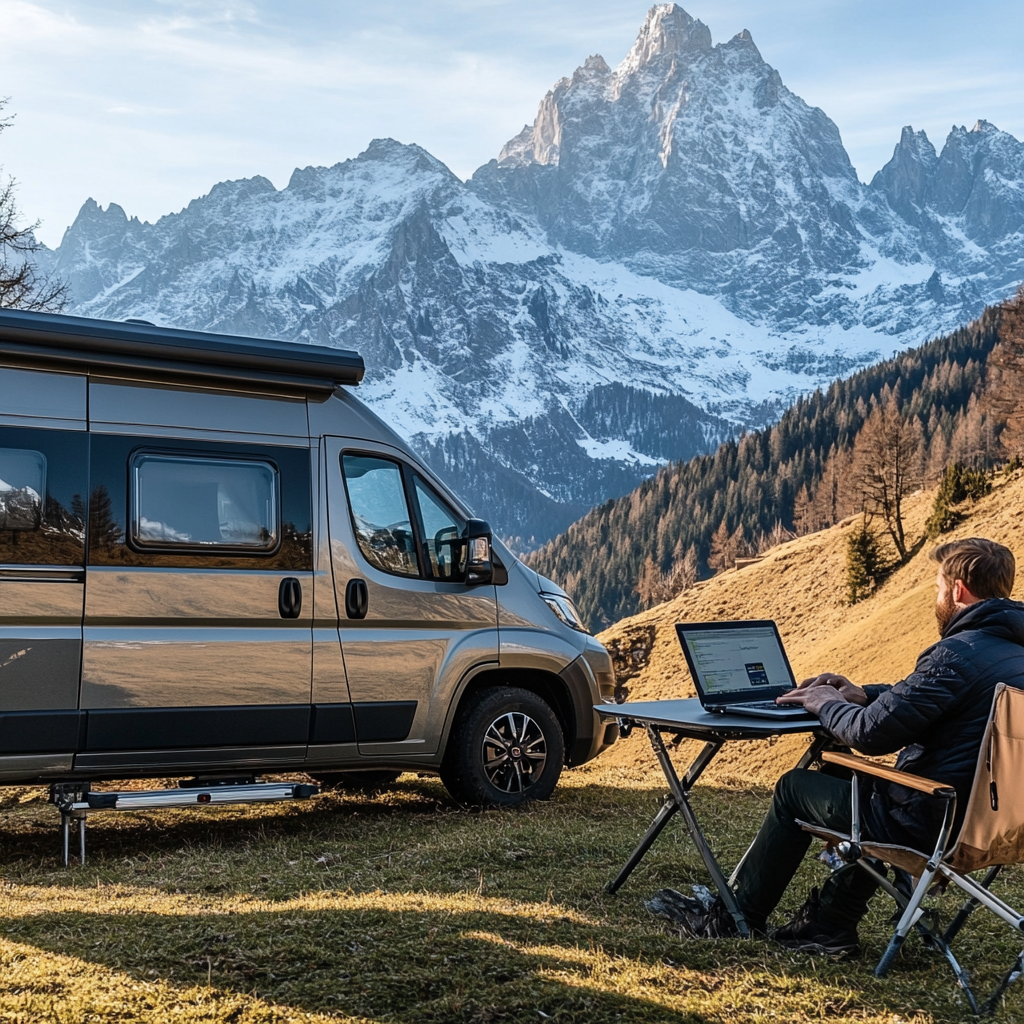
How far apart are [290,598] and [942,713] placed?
4.69 metres

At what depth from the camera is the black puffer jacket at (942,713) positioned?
4.62m

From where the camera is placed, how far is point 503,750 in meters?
8.98

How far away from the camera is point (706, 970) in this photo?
4.73 m

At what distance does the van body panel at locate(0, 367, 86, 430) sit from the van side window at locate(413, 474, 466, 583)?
8.22 feet

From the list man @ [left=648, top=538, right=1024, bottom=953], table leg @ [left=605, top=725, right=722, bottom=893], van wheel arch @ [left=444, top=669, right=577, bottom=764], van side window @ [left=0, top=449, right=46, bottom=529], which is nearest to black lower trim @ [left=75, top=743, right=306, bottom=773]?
van wheel arch @ [left=444, top=669, right=577, bottom=764]

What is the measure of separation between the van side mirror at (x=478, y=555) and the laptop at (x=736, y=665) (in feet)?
9.56

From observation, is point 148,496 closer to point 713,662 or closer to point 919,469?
point 713,662

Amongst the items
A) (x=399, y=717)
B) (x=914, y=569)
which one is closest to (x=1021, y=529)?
(x=914, y=569)

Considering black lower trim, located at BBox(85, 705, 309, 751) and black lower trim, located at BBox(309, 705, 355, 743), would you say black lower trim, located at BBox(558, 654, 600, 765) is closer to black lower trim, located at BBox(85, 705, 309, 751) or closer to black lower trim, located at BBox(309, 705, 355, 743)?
black lower trim, located at BBox(309, 705, 355, 743)

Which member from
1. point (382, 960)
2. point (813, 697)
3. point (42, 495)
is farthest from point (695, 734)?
point (42, 495)

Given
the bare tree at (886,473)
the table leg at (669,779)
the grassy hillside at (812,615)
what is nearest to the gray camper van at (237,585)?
the table leg at (669,779)

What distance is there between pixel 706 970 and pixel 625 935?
523 millimetres

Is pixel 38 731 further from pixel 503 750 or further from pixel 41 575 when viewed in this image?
pixel 503 750

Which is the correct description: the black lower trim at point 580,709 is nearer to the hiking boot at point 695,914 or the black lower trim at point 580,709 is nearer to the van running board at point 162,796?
the van running board at point 162,796
